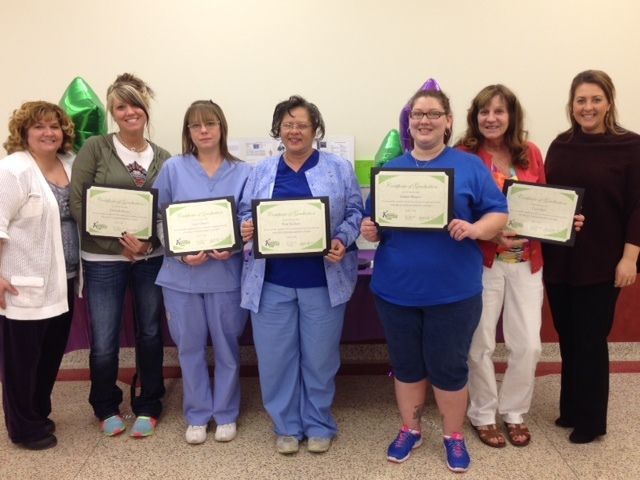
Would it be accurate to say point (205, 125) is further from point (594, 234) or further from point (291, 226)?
point (594, 234)

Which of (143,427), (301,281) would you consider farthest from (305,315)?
(143,427)

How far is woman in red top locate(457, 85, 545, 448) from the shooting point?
1778mm

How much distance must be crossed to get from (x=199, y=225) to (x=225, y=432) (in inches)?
36.5

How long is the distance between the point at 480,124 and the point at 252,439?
161 cm

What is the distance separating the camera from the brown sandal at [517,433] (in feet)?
6.46

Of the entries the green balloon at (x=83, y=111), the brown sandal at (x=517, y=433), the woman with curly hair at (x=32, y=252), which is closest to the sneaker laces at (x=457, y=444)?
the brown sandal at (x=517, y=433)

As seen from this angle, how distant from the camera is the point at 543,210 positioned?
1741mm

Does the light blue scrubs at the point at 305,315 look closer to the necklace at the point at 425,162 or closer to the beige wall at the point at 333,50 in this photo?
the necklace at the point at 425,162

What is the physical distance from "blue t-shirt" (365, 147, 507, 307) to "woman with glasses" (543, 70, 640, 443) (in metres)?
0.46

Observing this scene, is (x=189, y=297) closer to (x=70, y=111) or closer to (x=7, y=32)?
(x=70, y=111)

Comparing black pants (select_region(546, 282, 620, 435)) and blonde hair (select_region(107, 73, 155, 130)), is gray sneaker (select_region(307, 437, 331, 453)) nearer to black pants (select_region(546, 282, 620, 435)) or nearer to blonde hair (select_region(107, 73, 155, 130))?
black pants (select_region(546, 282, 620, 435))

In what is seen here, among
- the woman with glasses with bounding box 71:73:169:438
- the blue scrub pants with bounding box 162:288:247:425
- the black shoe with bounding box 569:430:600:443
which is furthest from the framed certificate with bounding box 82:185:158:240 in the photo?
the black shoe with bounding box 569:430:600:443

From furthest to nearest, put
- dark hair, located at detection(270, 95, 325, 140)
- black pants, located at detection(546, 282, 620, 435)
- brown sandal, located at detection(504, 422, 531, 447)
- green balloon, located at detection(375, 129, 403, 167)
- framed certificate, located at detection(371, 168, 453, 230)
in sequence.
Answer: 1. green balloon, located at detection(375, 129, 403, 167)
2. brown sandal, located at detection(504, 422, 531, 447)
3. black pants, located at detection(546, 282, 620, 435)
4. dark hair, located at detection(270, 95, 325, 140)
5. framed certificate, located at detection(371, 168, 453, 230)

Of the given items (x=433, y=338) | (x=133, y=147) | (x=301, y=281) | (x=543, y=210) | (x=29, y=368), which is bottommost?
(x=29, y=368)
